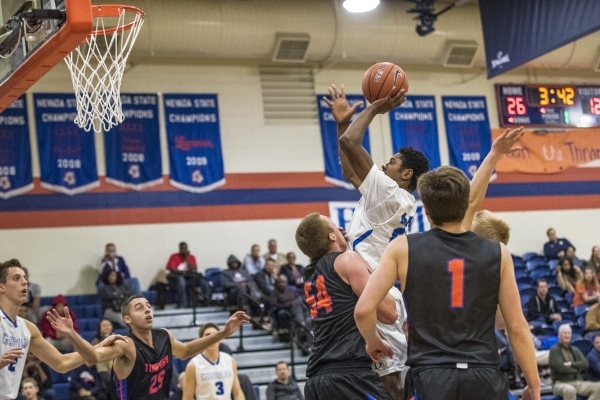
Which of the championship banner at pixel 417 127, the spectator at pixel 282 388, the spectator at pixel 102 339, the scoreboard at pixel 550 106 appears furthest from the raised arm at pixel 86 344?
the scoreboard at pixel 550 106

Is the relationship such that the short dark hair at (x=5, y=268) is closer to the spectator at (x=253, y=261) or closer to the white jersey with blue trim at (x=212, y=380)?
the white jersey with blue trim at (x=212, y=380)

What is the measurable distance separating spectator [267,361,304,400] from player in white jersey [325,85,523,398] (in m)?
6.92

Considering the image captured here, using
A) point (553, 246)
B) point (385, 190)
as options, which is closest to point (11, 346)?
point (385, 190)

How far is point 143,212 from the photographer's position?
53.9ft

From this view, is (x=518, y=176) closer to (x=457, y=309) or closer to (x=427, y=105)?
(x=427, y=105)

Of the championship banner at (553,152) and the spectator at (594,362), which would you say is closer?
the spectator at (594,362)

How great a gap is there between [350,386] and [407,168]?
4.42 feet

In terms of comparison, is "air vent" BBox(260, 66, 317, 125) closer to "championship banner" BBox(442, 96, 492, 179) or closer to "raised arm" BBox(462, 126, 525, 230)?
"championship banner" BBox(442, 96, 492, 179)

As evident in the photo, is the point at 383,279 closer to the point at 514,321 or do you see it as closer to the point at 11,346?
the point at 514,321

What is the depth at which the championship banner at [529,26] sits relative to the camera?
11641mm

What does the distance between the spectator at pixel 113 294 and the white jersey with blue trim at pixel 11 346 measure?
7425 millimetres

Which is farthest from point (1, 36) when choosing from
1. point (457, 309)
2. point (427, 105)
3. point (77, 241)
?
point (427, 105)

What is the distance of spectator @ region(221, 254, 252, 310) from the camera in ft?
48.5

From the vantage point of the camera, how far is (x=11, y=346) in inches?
247
